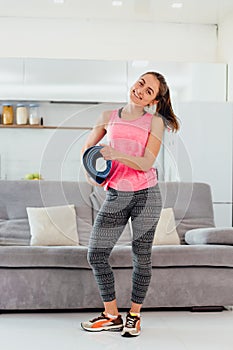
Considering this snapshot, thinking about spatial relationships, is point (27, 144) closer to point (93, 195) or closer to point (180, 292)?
point (93, 195)

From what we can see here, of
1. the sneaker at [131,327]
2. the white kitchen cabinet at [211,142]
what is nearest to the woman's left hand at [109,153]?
the sneaker at [131,327]

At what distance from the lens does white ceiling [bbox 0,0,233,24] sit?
6012 millimetres

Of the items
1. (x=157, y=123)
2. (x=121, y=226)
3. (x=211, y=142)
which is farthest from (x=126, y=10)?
(x=121, y=226)

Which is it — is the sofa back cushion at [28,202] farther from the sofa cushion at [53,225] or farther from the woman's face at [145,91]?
the woman's face at [145,91]

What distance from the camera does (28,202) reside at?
14.6 feet

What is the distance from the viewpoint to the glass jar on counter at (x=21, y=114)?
650 cm

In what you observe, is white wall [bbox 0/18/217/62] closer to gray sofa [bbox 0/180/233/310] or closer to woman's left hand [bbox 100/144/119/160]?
gray sofa [bbox 0/180/233/310]

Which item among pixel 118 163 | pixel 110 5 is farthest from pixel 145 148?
pixel 110 5

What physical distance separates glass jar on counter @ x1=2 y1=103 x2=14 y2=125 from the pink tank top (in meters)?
3.56

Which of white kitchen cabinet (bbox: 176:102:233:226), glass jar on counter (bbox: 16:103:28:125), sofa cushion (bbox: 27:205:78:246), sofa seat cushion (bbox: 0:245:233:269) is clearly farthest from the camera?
glass jar on counter (bbox: 16:103:28:125)

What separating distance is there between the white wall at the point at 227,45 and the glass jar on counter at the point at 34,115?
197 cm

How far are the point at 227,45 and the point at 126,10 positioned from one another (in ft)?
3.57

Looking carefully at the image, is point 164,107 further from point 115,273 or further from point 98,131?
point 115,273

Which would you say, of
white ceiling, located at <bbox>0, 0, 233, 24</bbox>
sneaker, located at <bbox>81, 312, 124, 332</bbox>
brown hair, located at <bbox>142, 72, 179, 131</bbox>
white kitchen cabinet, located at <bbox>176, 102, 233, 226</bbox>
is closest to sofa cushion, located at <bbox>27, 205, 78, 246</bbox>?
sneaker, located at <bbox>81, 312, 124, 332</bbox>
